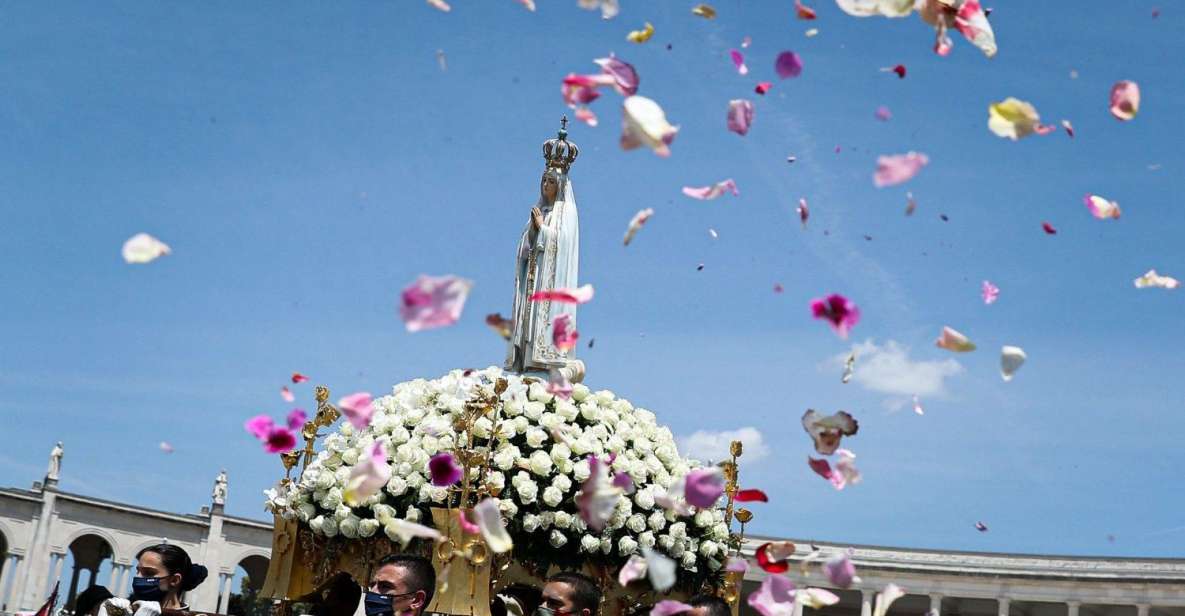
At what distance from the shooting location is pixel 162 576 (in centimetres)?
703

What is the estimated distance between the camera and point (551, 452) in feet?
26.1

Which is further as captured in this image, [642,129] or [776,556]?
[776,556]

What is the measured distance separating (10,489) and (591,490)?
190ft

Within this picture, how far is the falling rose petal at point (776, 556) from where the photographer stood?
5.64 metres

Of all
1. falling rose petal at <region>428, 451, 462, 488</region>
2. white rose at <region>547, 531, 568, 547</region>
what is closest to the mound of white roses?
white rose at <region>547, 531, 568, 547</region>

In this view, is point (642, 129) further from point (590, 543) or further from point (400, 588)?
point (590, 543)

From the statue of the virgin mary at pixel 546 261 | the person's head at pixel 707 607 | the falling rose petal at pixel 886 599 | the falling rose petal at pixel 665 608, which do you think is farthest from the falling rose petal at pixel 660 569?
the statue of the virgin mary at pixel 546 261

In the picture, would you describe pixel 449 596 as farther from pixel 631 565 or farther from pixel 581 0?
pixel 581 0

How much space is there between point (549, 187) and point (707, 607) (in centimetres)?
658

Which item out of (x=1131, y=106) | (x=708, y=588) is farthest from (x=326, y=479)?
(x=1131, y=106)

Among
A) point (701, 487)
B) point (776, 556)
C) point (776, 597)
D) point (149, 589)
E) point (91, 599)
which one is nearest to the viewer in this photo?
point (701, 487)

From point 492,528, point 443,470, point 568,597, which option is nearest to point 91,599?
point 443,470

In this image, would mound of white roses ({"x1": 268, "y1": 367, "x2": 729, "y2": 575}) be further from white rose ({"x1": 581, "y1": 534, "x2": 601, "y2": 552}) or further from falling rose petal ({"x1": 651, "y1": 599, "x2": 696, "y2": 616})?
falling rose petal ({"x1": 651, "y1": 599, "x2": 696, "y2": 616})

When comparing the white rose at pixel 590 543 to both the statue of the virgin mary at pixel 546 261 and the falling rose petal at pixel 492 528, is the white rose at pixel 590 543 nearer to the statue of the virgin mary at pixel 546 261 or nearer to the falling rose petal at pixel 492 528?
the falling rose petal at pixel 492 528
